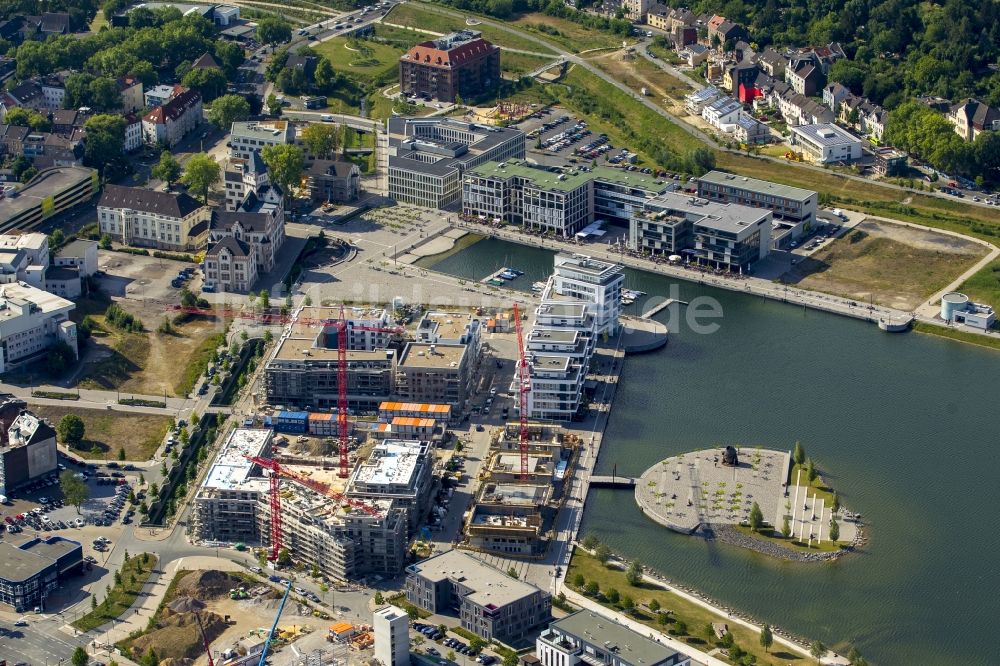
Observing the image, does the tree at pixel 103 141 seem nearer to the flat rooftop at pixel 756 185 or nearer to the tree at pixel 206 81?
the tree at pixel 206 81

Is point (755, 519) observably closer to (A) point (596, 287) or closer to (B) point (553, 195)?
(A) point (596, 287)

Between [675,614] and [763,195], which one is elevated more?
[763,195]

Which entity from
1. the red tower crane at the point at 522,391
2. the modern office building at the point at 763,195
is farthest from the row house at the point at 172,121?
the red tower crane at the point at 522,391

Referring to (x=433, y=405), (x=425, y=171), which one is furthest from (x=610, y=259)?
(x=433, y=405)

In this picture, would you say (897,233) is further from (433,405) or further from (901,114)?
(433,405)

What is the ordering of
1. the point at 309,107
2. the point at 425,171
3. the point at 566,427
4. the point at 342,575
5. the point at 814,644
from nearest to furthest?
the point at 814,644 → the point at 342,575 → the point at 566,427 → the point at 425,171 → the point at 309,107

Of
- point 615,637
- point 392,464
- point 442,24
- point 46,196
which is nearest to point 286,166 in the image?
point 46,196
